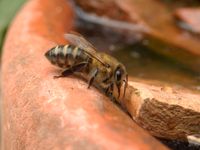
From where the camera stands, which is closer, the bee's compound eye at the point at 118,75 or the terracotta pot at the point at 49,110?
the terracotta pot at the point at 49,110

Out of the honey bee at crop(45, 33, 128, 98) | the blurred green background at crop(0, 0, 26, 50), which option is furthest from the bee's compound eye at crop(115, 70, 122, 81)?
the blurred green background at crop(0, 0, 26, 50)

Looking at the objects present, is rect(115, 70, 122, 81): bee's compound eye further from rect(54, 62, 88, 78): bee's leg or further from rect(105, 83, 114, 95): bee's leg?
rect(54, 62, 88, 78): bee's leg

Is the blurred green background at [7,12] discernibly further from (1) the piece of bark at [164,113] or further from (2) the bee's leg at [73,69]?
(1) the piece of bark at [164,113]

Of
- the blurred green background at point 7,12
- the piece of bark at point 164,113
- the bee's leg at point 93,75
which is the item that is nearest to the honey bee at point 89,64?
the bee's leg at point 93,75

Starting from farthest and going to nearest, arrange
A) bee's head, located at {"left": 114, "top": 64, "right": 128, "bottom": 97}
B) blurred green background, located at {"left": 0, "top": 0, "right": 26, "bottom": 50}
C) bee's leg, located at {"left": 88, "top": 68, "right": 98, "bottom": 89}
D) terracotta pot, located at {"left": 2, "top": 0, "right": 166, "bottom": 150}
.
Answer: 1. blurred green background, located at {"left": 0, "top": 0, "right": 26, "bottom": 50}
2. bee's head, located at {"left": 114, "top": 64, "right": 128, "bottom": 97}
3. bee's leg, located at {"left": 88, "top": 68, "right": 98, "bottom": 89}
4. terracotta pot, located at {"left": 2, "top": 0, "right": 166, "bottom": 150}

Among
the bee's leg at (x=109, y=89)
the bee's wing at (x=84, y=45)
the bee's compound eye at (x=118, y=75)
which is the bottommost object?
the bee's leg at (x=109, y=89)

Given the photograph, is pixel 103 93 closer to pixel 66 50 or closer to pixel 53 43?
pixel 66 50

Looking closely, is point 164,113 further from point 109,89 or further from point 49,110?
point 49,110
